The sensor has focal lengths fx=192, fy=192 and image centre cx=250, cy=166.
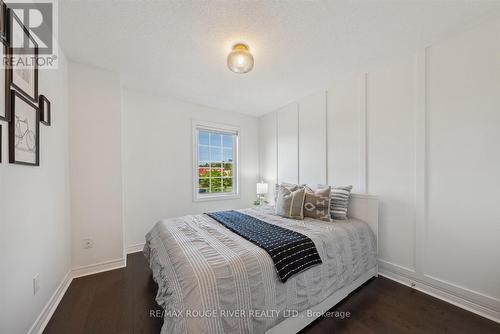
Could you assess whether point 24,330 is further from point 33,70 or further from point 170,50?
point 170,50

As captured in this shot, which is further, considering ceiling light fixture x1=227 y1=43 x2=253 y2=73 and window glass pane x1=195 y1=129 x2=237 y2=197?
window glass pane x1=195 y1=129 x2=237 y2=197

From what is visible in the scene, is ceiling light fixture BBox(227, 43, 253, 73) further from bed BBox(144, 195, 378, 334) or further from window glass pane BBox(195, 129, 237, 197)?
window glass pane BBox(195, 129, 237, 197)

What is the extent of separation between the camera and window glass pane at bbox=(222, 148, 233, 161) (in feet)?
13.3

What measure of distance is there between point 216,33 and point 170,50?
59 cm

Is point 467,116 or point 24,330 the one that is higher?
point 467,116

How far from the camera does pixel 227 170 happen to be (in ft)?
13.5

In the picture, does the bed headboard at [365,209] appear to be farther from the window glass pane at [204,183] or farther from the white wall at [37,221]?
the white wall at [37,221]

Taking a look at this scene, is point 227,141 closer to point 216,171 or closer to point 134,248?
point 216,171

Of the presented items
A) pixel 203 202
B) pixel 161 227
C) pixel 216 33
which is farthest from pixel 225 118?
pixel 161 227

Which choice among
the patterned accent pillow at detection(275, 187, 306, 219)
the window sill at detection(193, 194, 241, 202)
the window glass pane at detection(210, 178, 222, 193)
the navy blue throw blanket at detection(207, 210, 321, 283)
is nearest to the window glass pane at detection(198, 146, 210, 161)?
the window glass pane at detection(210, 178, 222, 193)

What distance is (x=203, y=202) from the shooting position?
3.66 m

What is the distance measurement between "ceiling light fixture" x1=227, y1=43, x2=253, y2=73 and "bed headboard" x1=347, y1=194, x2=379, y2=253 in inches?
79.0

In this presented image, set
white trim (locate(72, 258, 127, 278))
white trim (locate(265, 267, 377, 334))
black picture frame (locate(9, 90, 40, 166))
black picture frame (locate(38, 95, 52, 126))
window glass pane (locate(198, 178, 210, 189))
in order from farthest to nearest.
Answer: window glass pane (locate(198, 178, 210, 189)) < white trim (locate(72, 258, 127, 278)) < black picture frame (locate(38, 95, 52, 126)) < white trim (locate(265, 267, 377, 334)) < black picture frame (locate(9, 90, 40, 166))

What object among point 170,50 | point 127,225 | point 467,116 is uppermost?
point 170,50
